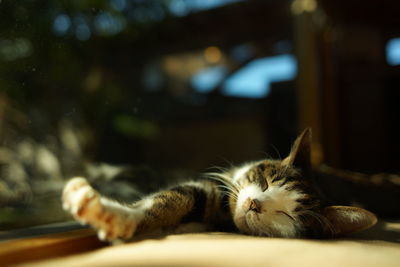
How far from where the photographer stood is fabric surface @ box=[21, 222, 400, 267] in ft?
2.72

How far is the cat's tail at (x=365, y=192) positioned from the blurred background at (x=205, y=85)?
1.32 ft

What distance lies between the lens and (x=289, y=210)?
1350mm

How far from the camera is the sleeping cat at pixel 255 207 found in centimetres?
116

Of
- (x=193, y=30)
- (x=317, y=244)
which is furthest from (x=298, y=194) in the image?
(x=193, y=30)

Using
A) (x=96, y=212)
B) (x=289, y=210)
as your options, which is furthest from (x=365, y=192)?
(x=96, y=212)

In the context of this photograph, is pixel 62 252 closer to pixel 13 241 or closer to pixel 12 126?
pixel 13 241

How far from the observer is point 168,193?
4.27 ft

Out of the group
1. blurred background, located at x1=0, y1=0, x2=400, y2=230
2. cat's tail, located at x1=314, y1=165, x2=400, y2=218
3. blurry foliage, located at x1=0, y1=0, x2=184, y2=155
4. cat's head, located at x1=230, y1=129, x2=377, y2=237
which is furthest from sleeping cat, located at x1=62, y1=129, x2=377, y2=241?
blurry foliage, located at x1=0, y1=0, x2=184, y2=155

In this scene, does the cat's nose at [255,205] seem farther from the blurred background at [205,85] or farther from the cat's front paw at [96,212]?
the blurred background at [205,85]

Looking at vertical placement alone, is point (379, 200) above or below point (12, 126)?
below

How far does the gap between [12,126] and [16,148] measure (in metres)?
0.10

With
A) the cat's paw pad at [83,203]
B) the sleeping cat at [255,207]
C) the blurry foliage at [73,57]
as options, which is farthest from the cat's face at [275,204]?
the blurry foliage at [73,57]

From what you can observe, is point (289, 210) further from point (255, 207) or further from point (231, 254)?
point (231, 254)

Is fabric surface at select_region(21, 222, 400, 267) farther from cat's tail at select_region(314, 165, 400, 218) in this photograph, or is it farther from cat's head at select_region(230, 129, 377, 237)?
cat's tail at select_region(314, 165, 400, 218)
